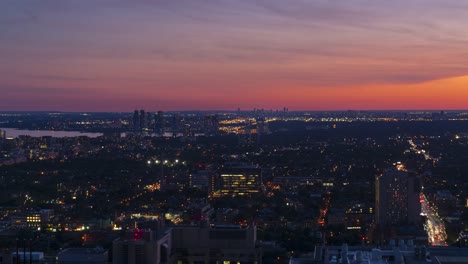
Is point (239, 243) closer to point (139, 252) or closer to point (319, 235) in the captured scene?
point (139, 252)

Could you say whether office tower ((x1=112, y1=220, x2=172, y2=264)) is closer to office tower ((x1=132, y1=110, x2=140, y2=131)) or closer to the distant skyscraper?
the distant skyscraper

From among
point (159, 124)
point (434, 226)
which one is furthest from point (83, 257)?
point (159, 124)

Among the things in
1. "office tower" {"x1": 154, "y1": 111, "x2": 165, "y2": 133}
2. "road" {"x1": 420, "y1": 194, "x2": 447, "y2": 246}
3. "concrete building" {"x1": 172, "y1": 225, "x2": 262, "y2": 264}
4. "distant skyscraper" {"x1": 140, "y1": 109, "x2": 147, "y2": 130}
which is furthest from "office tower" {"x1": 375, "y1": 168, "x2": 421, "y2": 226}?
"distant skyscraper" {"x1": 140, "y1": 109, "x2": 147, "y2": 130}

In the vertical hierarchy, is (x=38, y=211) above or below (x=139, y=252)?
below

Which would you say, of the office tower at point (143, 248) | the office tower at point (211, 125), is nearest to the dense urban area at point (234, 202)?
the office tower at point (143, 248)

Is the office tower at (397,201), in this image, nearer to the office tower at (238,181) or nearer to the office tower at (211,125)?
the office tower at (238,181)

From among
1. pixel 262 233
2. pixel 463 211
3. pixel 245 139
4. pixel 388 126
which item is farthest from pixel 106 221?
pixel 388 126

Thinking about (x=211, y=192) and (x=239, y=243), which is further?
(x=211, y=192)
